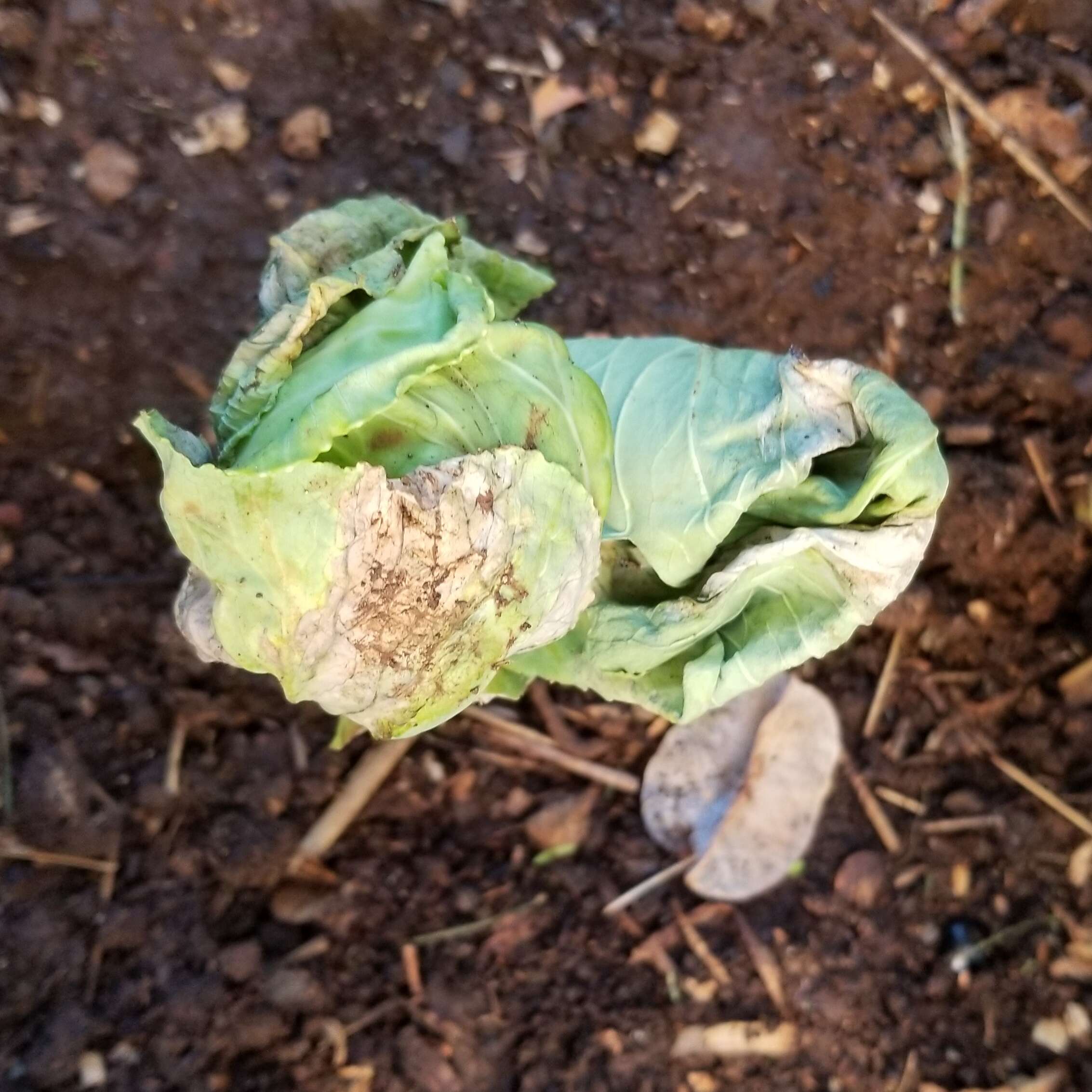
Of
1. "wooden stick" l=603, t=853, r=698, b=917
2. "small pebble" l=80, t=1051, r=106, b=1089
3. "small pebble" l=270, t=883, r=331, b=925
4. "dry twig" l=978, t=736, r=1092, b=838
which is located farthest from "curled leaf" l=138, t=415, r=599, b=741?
"dry twig" l=978, t=736, r=1092, b=838

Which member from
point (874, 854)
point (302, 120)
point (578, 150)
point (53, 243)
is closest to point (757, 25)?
point (578, 150)

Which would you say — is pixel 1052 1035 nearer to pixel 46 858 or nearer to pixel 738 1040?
pixel 738 1040

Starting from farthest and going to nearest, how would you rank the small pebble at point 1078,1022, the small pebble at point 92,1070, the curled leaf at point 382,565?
1. the small pebble at point 1078,1022
2. the small pebble at point 92,1070
3. the curled leaf at point 382,565

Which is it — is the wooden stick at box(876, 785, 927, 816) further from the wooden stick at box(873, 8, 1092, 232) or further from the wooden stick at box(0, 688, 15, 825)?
the wooden stick at box(0, 688, 15, 825)

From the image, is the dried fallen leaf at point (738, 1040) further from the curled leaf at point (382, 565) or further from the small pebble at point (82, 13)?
the small pebble at point (82, 13)

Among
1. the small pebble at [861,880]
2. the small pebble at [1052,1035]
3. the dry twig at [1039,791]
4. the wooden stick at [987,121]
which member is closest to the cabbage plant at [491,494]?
the small pebble at [861,880]

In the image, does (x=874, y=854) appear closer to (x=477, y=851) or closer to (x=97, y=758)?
(x=477, y=851)
